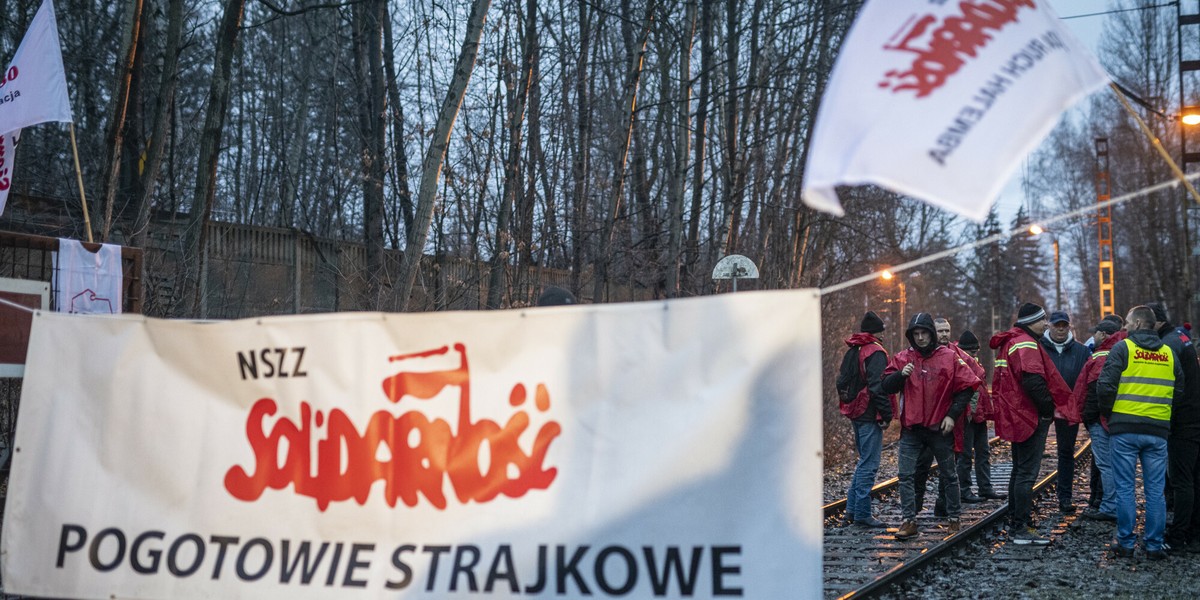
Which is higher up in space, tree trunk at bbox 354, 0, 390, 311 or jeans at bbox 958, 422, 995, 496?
tree trunk at bbox 354, 0, 390, 311

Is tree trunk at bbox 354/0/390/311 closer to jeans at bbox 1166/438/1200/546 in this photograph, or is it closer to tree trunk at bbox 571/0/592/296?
tree trunk at bbox 571/0/592/296

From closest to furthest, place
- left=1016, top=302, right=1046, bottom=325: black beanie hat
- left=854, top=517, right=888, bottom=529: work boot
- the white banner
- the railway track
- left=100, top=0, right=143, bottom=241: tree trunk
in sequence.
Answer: the white banner, the railway track, left=1016, top=302, right=1046, bottom=325: black beanie hat, left=854, top=517, right=888, bottom=529: work boot, left=100, top=0, right=143, bottom=241: tree trunk

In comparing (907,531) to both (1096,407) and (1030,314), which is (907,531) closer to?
(1096,407)

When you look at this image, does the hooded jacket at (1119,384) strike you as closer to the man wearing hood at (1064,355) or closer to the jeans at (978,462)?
the man wearing hood at (1064,355)

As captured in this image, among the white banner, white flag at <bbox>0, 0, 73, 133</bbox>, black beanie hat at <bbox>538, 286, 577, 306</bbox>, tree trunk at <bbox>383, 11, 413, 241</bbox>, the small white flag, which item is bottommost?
Result: the white banner

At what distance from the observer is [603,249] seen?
61.3ft

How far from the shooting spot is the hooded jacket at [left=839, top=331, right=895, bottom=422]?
35.0ft

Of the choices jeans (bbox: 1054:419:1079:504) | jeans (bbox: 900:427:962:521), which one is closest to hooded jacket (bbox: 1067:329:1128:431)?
jeans (bbox: 1054:419:1079:504)

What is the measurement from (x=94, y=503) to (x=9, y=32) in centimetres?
1844

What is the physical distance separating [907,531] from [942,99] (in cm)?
682

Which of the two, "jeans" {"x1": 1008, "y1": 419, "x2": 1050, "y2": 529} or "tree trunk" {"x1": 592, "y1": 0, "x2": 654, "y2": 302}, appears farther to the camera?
"tree trunk" {"x1": 592, "y1": 0, "x2": 654, "y2": 302}

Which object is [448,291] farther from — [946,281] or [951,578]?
[946,281]

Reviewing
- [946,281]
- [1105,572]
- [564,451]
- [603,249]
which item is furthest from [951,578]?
[946,281]

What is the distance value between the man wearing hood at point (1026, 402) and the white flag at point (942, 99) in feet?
19.5
